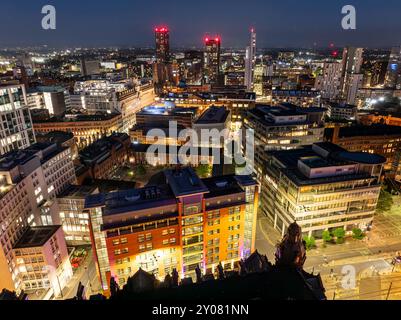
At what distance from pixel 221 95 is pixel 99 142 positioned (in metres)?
74.6

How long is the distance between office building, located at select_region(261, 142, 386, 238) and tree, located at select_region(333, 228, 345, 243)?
1.41 m

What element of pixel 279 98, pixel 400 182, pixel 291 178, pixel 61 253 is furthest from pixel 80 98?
pixel 400 182

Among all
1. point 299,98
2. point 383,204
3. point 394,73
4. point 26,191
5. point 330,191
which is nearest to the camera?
point 26,191

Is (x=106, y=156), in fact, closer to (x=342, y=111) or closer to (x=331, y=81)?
(x=342, y=111)

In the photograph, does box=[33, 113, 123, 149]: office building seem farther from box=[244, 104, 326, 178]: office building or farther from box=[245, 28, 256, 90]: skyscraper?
box=[245, 28, 256, 90]: skyscraper

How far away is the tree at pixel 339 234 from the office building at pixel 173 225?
18.5 m

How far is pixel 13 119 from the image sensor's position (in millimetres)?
74375

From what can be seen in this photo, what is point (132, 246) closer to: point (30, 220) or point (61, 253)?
point (61, 253)

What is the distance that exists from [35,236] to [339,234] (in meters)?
54.7

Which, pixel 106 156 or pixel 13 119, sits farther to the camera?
Answer: pixel 106 156

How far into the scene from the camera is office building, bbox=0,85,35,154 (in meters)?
71.8

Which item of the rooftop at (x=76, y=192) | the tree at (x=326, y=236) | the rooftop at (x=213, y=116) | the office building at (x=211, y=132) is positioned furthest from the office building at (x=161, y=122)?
the tree at (x=326, y=236)

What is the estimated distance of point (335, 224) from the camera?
2237 inches

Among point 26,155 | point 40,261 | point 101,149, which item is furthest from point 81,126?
point 40,261
